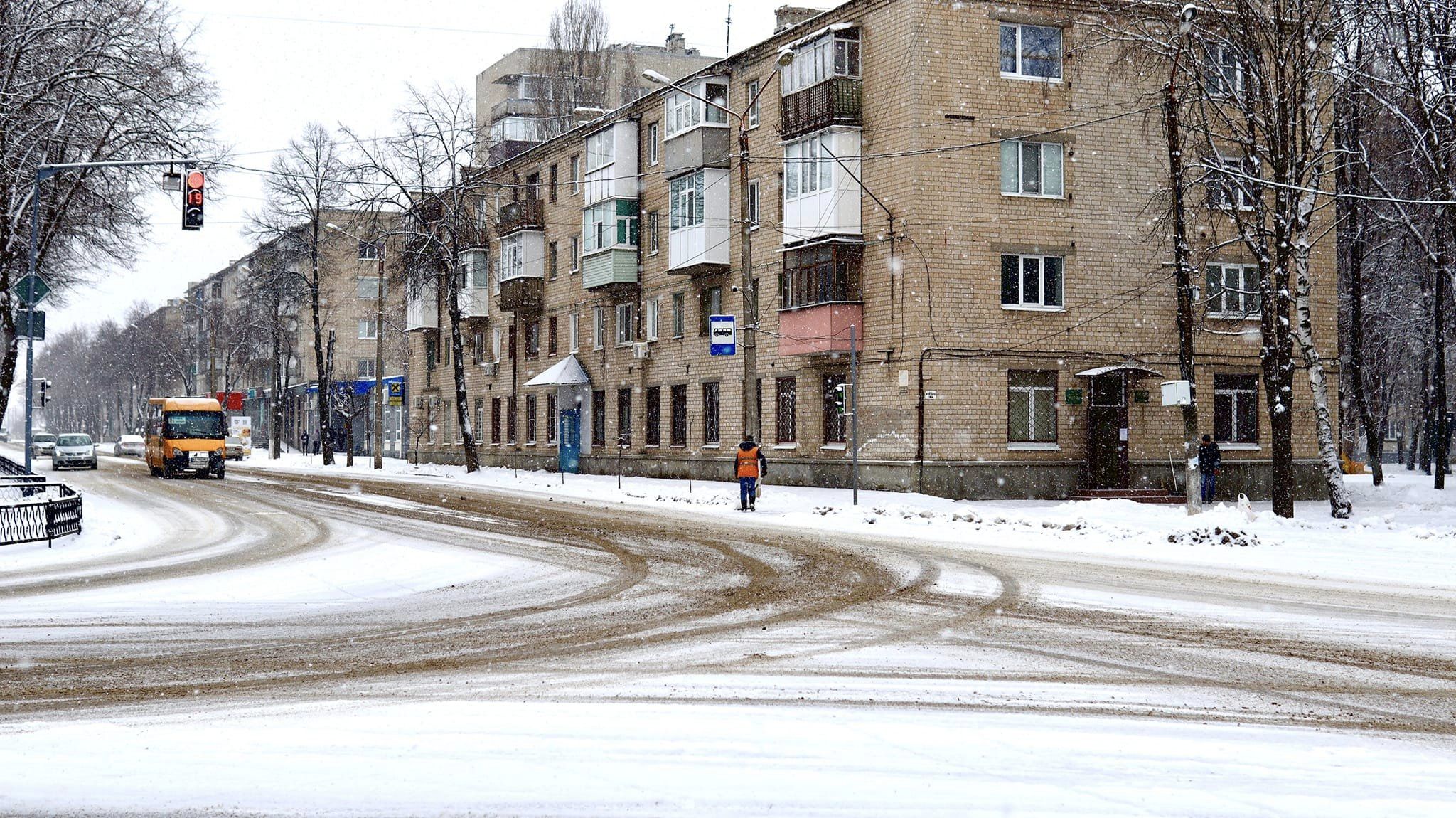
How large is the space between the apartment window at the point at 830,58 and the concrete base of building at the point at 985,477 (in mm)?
10037

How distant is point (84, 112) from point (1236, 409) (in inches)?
1121

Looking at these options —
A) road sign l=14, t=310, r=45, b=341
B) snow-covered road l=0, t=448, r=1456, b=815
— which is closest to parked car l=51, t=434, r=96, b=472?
road sign l=14, t=310, r=45, b=341

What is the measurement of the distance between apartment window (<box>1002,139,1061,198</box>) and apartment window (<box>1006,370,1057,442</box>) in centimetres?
447

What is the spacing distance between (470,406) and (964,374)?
3376 centimetres

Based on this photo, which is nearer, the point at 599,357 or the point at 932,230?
the point at 932,230

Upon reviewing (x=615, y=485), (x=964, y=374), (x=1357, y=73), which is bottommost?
(x=615, y=485)

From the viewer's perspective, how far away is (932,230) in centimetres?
3288

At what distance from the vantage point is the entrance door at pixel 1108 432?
3378cm

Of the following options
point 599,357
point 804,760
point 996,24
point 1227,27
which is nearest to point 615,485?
point 599,357

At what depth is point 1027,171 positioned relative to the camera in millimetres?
33812

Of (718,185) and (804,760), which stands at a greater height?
(718,185)

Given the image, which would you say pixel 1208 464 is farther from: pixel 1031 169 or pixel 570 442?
pixel 570 442

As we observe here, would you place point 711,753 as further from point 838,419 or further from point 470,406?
point 470,406

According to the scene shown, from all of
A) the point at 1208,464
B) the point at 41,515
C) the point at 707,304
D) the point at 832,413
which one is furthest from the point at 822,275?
the point at 41,515
